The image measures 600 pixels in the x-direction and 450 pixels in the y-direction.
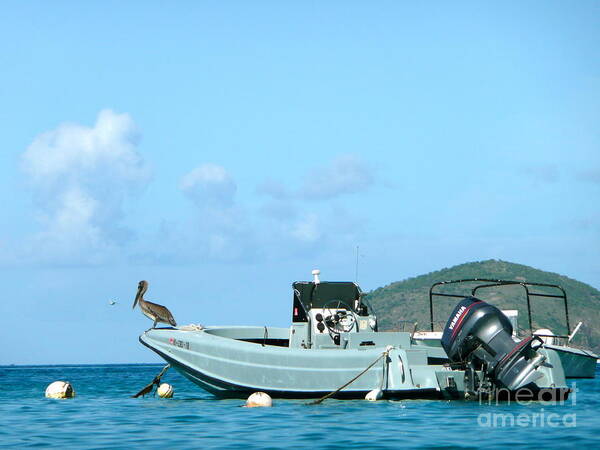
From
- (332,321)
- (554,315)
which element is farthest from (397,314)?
(332,321)

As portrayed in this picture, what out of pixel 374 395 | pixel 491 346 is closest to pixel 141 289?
pixel 374 395

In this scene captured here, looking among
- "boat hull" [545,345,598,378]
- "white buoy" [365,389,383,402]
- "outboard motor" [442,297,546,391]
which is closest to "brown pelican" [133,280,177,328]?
"white buoy" [365,389,383,402]

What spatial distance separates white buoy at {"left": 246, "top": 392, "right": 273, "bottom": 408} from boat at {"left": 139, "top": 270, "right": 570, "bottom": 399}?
0.90 m

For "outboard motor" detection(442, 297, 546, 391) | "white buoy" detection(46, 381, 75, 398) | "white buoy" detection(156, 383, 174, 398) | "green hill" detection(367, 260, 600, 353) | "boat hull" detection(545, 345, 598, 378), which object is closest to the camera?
"outboard motor" detection(442, 297, 546, 391)

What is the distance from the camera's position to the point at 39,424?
1927 centimetres

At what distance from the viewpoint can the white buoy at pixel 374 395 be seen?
21.8 meters

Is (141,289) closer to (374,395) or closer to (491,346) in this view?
(374,395)

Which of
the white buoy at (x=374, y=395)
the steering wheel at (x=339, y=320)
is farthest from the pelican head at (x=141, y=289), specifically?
the white buoy at (x=374, y=395)

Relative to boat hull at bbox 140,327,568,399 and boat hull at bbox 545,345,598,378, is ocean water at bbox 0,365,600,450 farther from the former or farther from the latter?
boat hull at bbox 545,345,598,378

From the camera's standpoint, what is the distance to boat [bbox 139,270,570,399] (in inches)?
799

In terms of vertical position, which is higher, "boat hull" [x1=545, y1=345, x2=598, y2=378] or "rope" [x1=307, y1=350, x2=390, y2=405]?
"boat hull" [x1=545, y1=345, x2=598, y2=378]

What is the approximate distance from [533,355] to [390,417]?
3426 millimetres

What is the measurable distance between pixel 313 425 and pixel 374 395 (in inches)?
167

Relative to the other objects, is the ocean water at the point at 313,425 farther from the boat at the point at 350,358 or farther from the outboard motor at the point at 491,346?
the outboard motor at the point at 491,346
